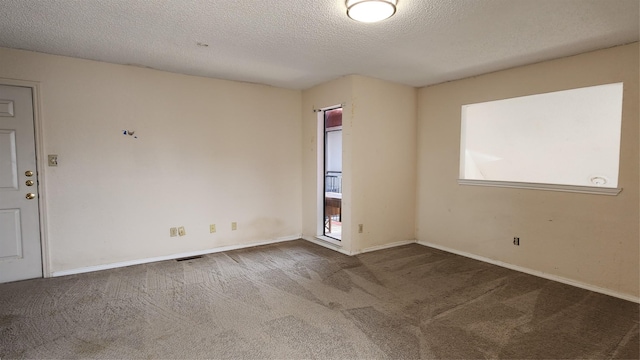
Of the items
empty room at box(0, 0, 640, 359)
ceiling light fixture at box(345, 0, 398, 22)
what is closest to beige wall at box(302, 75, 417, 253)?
empty room at box(0, 0, 640, 359)

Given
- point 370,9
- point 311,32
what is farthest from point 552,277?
point 311,32

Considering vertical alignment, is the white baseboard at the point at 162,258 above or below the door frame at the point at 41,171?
below

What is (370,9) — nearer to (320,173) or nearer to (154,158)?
(320,173)

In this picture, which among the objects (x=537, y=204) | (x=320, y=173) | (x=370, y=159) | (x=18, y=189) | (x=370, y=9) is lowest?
(x=537, y=204)

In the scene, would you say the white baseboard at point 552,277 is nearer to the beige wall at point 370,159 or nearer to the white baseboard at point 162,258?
the beige wall at point 370,159

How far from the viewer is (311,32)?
2.71m

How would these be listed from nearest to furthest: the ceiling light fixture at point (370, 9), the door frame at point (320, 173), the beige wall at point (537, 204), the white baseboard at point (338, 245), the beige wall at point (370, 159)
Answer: the ceiling light fixture at point (370, 9) → the beige wall at point (537, 204) → the beige wall at point (370, 159) → the white baseboard at point (338, 245) → the door frame at point (320, 173)

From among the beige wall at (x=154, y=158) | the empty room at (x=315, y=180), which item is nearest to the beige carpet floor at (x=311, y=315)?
the empty room at (x=315, y=180)

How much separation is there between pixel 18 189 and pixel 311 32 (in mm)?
3317

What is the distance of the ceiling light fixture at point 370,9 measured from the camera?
2.11m

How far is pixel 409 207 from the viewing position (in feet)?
15.9

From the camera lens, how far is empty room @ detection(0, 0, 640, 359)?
2316 mm

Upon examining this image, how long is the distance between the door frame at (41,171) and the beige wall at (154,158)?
0.12 feet

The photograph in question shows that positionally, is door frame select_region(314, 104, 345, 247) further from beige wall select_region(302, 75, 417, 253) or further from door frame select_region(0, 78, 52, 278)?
door frame select_region(0, 78, 52, 278)
